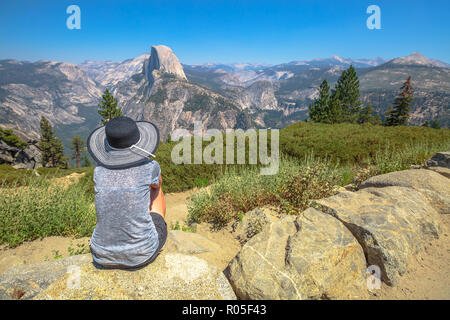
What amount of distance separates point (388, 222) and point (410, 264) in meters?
0.55

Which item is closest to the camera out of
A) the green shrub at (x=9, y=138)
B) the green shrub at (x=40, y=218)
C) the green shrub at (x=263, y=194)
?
the green shrub at (x=40, y=218)

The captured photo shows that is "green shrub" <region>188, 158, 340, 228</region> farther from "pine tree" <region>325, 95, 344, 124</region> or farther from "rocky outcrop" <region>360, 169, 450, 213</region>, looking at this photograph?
"pine tree" <region>325, 95, 344, 124</region>

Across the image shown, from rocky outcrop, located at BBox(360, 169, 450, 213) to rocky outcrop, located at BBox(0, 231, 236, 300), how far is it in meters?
3.83

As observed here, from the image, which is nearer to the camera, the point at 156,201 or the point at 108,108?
the point at 156,201

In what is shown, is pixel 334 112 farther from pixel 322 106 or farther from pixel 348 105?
pixel 348 105

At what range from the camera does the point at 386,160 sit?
6125 millimetres

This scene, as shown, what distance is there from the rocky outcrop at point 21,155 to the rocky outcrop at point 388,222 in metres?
39.1

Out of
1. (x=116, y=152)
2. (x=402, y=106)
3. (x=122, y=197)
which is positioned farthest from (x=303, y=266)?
(x=402, y=106)

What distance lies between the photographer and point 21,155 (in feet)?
112

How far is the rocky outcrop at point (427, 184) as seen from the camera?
374 cm

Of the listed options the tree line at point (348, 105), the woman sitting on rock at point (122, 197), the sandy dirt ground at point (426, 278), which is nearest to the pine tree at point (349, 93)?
the tree line at point (348, 105)

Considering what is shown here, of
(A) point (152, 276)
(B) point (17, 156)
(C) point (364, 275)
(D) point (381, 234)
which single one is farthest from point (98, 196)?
(B) point (17, 156)

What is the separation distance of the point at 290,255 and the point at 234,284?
688 millimetres

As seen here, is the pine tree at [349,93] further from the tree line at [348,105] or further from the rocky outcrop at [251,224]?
the rocky outcrop at [251,224]
